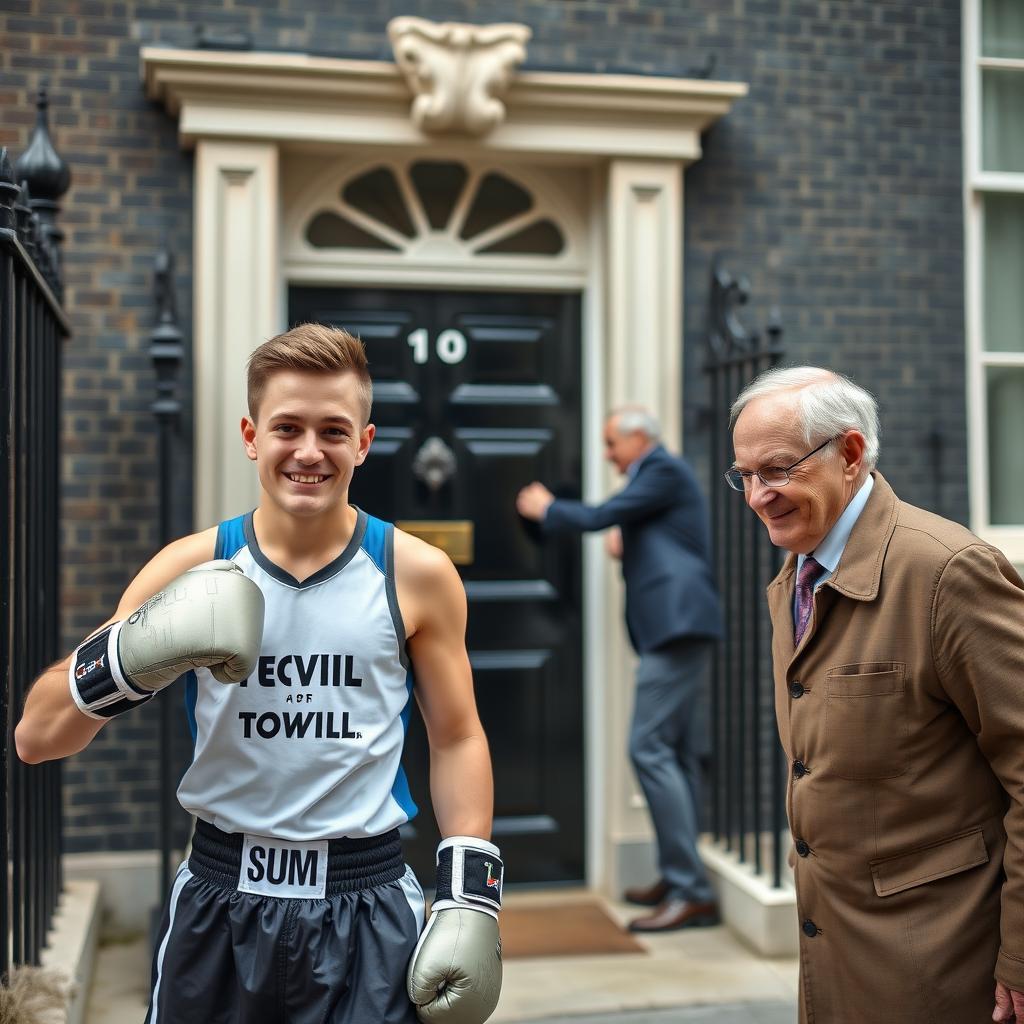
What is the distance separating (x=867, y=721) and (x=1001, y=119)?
14.7 ft

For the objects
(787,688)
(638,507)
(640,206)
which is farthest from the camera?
(640,206)

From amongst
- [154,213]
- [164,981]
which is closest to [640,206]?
[154,213]

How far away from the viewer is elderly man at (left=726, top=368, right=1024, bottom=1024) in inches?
82.1

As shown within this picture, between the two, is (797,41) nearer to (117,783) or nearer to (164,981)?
(117,783)

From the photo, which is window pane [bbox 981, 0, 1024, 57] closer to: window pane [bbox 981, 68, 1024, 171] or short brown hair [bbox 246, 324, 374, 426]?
window pane [bbox 981, 68, 1024, 171]

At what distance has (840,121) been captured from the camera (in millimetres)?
5504

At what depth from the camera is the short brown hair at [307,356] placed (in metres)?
2.13

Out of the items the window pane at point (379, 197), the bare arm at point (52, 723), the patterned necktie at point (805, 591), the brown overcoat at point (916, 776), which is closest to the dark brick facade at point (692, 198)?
the window pane at point (379, 197)

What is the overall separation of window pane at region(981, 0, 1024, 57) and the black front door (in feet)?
8.14

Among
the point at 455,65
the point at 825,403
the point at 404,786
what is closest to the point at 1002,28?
the point at 455,65

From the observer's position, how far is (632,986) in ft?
13.9

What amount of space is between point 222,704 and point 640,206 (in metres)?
3.68

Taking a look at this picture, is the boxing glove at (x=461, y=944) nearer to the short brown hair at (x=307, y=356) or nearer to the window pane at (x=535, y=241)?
the short brown hair at (x=307, y=356)

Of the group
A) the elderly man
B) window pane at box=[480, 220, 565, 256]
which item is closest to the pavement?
the elderly man
